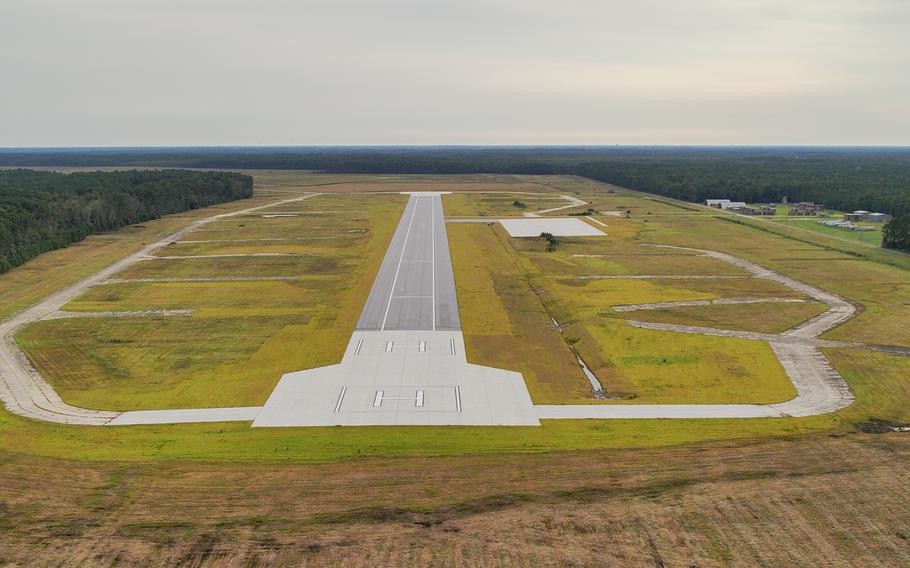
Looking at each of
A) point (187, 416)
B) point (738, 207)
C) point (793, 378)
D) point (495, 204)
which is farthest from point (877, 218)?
point (187, 416)

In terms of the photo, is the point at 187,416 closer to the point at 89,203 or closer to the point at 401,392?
the point at 401,392

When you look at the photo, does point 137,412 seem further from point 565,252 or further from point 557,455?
point 565,252

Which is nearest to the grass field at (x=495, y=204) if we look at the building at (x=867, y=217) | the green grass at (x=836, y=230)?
the green grass at (x=836, y=230)

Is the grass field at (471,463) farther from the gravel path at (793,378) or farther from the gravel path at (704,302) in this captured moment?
the gravel path at (704,302)

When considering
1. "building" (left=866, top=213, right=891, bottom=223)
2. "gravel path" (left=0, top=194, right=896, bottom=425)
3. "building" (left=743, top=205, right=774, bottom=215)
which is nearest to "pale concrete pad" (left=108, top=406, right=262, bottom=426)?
"gravel path" (left=0, top=194, right=896, bottom=425)

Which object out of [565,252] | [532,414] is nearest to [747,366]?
[532,414]

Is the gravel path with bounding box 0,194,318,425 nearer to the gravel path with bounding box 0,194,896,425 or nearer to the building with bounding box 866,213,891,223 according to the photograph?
the gravel path with bounding box 0,194,896,425
